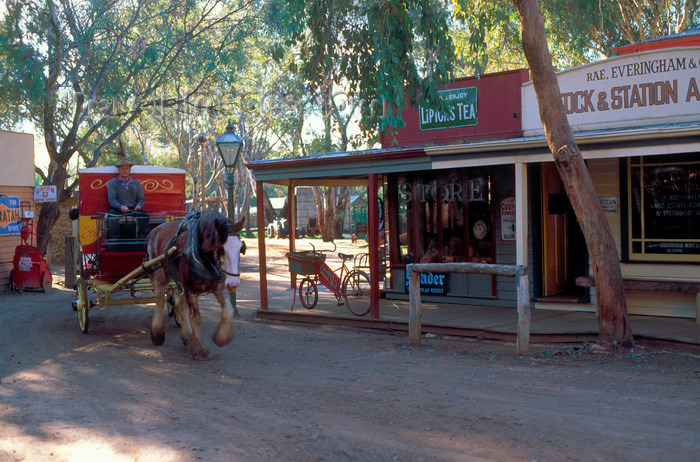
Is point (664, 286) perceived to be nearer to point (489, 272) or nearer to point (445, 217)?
point (489, 272)

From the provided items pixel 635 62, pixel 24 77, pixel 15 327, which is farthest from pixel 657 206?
pixel 24 77

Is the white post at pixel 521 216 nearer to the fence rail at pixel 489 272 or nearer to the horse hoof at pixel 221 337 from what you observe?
the fence rail at pixel 489 272

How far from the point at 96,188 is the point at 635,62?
8.39 metres

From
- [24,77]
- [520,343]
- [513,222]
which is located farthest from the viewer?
[24,77]

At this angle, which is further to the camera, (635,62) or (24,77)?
(24,77)

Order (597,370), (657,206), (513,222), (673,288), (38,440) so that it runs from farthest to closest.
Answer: (513,222) < (657,206) < (673,288) < (597,370) < (38,440)

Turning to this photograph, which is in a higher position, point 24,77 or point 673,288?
point 24,77

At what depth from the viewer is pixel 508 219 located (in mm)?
11688

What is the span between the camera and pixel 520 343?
823cm

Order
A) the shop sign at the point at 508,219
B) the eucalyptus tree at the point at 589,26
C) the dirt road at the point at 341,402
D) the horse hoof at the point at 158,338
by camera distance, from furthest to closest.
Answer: the eucalyptus tree at the point at 589,26 < the shop sign at the point at 508,219 < the horse hoof at the point at 158,338 < the dirt road at the point at 341,402

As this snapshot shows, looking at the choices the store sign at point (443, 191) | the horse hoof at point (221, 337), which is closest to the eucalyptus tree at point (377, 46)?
the store sign at point (443, 191)

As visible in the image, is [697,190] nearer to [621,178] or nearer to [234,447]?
[621,178]

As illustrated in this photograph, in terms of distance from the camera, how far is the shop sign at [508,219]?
11.6 metres

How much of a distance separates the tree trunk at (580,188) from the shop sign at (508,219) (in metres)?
3.32
